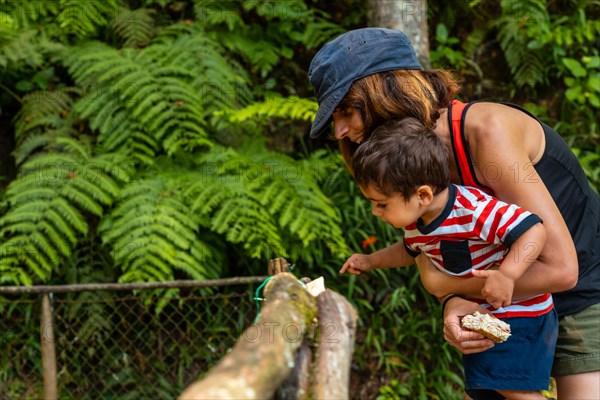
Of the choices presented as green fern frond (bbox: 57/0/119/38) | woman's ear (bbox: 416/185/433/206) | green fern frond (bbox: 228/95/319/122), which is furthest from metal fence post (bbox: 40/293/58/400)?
woman's ear (bbox: 416/185/433/206)

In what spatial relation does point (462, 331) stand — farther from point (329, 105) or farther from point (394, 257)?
point (329, 105)

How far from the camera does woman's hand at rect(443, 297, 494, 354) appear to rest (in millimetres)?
1831

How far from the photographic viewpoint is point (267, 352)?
1105mm

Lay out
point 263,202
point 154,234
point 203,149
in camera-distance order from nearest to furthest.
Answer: point 154,234 < point 263,202 < point 203,149

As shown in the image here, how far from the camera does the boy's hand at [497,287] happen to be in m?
1.72

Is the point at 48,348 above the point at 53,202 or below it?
below

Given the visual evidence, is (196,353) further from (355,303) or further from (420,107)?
(420,107)

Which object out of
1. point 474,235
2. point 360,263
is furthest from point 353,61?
point 360,263

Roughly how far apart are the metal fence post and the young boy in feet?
7.75

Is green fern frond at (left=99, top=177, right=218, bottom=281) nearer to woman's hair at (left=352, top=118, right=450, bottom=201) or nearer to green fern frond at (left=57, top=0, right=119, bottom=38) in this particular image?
green fern frond at (left=57, top=0, right=119, bottom=38)

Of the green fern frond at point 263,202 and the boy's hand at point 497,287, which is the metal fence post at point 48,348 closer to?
the green fern frond at point 263,202

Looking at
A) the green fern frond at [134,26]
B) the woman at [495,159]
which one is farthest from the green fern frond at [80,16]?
the woman at [495,159]

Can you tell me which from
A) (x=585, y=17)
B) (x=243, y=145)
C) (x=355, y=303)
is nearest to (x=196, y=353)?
(x=355, y=303)

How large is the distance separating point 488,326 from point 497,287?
131 mm
